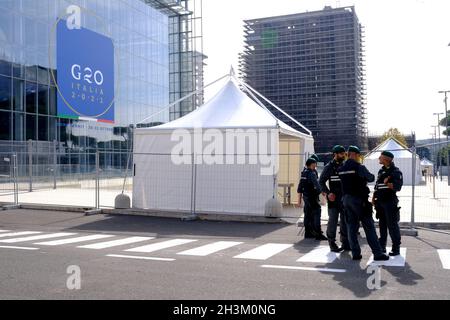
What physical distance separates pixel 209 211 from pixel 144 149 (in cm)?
302

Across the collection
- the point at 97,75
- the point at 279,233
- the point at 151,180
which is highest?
the point at 97,75

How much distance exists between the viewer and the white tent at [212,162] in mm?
14672

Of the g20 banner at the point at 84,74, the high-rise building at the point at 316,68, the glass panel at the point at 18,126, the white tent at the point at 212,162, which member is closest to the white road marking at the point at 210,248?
the white tent at the point at 212,162

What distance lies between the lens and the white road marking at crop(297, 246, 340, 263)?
839 cm

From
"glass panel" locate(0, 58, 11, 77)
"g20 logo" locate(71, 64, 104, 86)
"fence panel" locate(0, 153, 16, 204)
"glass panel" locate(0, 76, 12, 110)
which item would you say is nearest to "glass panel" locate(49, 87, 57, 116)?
"g20 logo" locate(71, 64, 104, 86)

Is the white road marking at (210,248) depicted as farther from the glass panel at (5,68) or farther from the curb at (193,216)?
the glass panel at (5,68)

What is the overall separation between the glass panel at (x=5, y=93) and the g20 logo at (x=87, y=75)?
20.7 feet

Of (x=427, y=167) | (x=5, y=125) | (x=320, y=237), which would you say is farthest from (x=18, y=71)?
(x=427, y=167)

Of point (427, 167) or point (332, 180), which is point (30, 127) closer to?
point (332, 180)

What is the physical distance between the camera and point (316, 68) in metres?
106

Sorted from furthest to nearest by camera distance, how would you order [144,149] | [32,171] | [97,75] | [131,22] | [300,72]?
[300,72] < [131,22] < [97,75] < [32,171] < [144,149]
